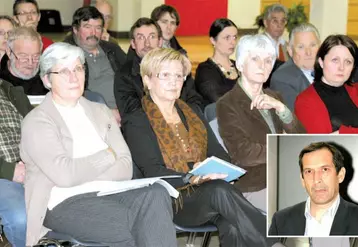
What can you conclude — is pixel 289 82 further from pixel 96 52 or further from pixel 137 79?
pixel 96 52

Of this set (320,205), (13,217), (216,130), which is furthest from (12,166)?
(320,205)

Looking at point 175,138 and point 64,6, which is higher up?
point 175,138

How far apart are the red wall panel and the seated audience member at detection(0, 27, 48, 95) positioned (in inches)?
567

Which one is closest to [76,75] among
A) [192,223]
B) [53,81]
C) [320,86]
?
[53,81]

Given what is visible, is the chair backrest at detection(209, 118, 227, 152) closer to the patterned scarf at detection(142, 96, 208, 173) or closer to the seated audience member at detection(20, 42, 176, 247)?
the patterned scarf at detection(142, 96, 208, 173)

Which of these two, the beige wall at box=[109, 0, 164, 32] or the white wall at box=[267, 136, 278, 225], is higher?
the white wall at box=[267, 136, 278, 225]

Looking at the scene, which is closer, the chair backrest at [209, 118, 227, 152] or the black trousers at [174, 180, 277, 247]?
the black trousers at [174, 180, 277, 247]

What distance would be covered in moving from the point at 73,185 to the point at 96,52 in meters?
2.74

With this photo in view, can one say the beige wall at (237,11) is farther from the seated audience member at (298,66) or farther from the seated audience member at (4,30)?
the seated audience member at (4,30)

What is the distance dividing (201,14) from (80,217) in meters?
16.6

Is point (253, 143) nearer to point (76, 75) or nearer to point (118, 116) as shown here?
point (76, 75)

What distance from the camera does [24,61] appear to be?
16.1 ft

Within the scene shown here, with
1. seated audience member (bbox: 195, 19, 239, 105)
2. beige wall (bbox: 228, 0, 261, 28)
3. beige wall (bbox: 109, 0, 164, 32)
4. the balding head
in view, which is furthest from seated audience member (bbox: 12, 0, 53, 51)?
beige wall (bbox: 228, 0, 261, 28)

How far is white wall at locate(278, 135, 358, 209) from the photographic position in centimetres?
306
